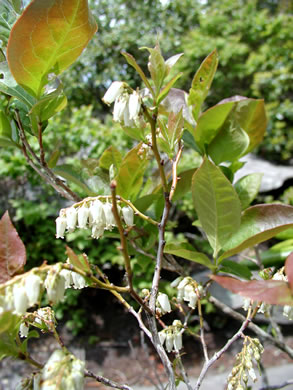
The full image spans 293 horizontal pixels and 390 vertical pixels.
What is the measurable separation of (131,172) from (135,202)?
74mm

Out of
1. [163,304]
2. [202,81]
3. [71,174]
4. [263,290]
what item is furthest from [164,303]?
[202,81]

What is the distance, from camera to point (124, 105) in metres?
0.55

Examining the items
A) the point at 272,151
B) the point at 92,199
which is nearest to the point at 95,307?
the point at 92,199

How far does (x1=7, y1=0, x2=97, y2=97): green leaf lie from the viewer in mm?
538

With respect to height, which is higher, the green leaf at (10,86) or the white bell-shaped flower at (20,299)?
the green leaf at (10,86)

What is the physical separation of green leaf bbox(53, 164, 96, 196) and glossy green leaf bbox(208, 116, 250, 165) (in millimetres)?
328

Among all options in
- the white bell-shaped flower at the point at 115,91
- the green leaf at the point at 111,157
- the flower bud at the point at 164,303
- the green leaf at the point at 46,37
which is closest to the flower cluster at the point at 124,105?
the white bell-shaped flower at the point at 115,91

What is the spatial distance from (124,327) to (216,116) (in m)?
3.18

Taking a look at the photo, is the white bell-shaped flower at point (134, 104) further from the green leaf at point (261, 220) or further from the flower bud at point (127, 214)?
the green leaf at point (261, 220)

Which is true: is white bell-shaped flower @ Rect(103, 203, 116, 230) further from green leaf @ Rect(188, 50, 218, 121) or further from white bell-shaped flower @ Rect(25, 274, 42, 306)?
green leaf @ Rect(188, 50, 218, 121)

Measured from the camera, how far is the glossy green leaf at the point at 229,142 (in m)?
0.84

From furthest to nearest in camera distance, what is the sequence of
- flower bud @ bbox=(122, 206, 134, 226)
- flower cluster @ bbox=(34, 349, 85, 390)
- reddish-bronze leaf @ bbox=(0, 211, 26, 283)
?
flower bud @ bbox=(122, 206, 134, 226)
reddish-bronze leaf @ bbox=(0, 211, 26, 283)
flower cluster @ bbox=(34, 349, 85, 390)

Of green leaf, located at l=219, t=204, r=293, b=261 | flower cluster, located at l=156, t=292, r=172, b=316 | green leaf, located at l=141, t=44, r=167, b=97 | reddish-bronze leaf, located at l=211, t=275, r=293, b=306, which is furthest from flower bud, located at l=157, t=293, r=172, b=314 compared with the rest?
green leaf, located at l=141, t=44, r=167, b=97

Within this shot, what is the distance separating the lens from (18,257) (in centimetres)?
49
